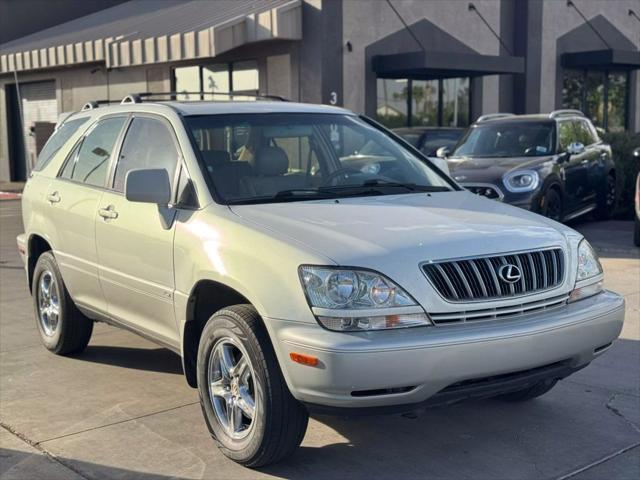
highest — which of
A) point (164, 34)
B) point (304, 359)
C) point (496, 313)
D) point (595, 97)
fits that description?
point (164, 34)

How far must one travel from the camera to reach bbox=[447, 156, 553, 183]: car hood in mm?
11180

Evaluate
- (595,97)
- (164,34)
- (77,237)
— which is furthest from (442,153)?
(595,97)

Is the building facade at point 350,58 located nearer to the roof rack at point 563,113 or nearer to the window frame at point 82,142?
the roof rack at point 563,113

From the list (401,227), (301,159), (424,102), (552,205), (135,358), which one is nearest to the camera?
(401,227)

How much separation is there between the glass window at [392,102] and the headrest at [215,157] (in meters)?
15.8

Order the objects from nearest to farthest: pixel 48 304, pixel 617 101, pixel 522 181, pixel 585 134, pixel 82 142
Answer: pixel 82 142
pixel 48 304
pixel 522 181
pixel 585 134
pixel 617 101

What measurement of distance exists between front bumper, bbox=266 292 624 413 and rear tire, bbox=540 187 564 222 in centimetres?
750

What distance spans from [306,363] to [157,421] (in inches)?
63.1

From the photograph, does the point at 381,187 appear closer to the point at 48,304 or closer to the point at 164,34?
the point at 48,304

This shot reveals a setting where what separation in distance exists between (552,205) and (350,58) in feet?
29.7

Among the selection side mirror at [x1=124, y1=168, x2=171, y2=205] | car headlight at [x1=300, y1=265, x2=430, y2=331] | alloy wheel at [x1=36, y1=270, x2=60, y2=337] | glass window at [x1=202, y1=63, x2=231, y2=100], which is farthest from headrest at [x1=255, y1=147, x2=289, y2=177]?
glass window at [x1=202, y1=63, x2=231, y2=100]

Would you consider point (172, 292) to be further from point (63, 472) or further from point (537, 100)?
point (537, 100)

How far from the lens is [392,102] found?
69.3 feet

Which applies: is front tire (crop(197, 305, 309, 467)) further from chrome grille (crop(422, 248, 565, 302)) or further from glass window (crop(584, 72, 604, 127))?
glass window (crop(584, 72, 604, 127))
